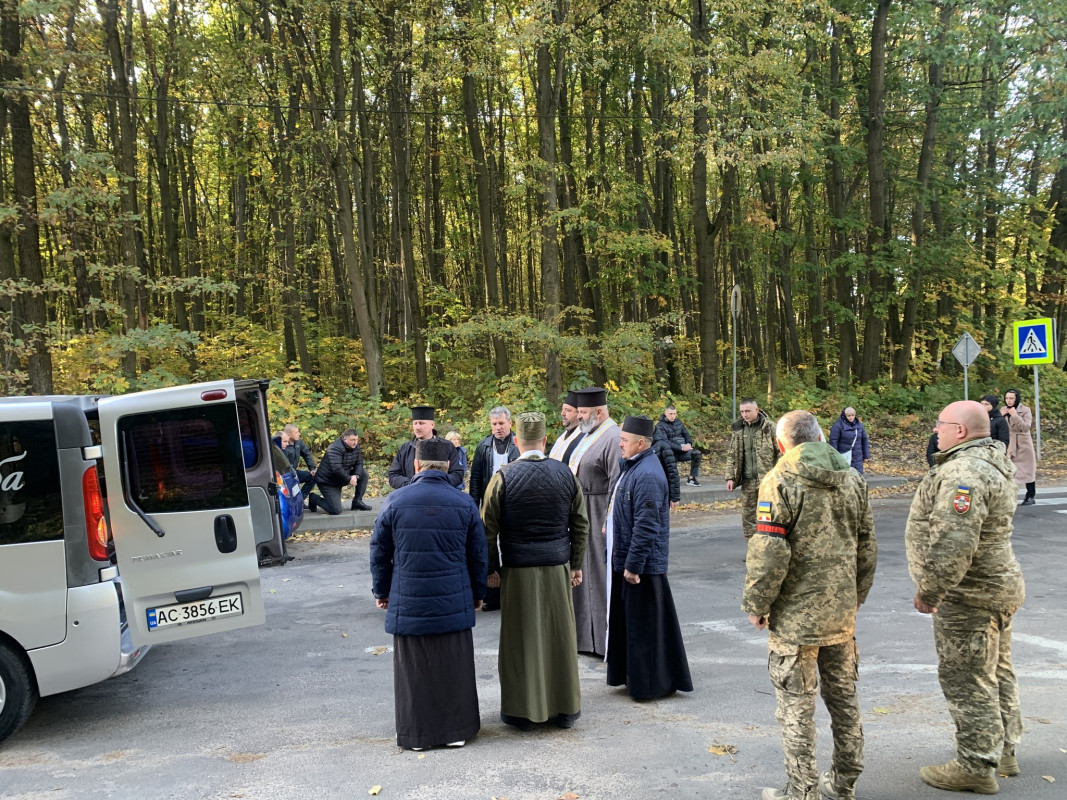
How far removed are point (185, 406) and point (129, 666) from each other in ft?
5.67

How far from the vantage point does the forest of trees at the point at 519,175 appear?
17.8 metres

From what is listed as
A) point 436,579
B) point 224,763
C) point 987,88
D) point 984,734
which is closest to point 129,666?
point 224,763

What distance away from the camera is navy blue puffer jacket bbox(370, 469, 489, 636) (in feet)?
15.4

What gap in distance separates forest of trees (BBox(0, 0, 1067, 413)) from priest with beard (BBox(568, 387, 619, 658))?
1089 cm

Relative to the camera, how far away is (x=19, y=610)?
4871mm

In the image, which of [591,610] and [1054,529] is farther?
[1054,529]

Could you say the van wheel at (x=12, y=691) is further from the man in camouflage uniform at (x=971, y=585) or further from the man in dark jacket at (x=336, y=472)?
the man in dark jacket at (x=336, y=472)

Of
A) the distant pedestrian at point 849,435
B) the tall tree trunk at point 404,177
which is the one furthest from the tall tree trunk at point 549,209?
the distant pedestrian at point 849,435

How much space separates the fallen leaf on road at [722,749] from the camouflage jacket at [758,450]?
528 cm

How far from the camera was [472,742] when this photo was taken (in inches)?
191

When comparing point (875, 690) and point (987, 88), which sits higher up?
point (987, 88)

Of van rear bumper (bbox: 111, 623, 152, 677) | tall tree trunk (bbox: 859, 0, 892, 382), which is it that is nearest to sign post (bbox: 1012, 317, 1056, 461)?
tall tree trunk (bbox: 859, 0, 892, 382)

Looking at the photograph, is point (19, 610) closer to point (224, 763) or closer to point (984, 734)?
point (224, 763)

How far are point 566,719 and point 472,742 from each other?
0.62 meters
